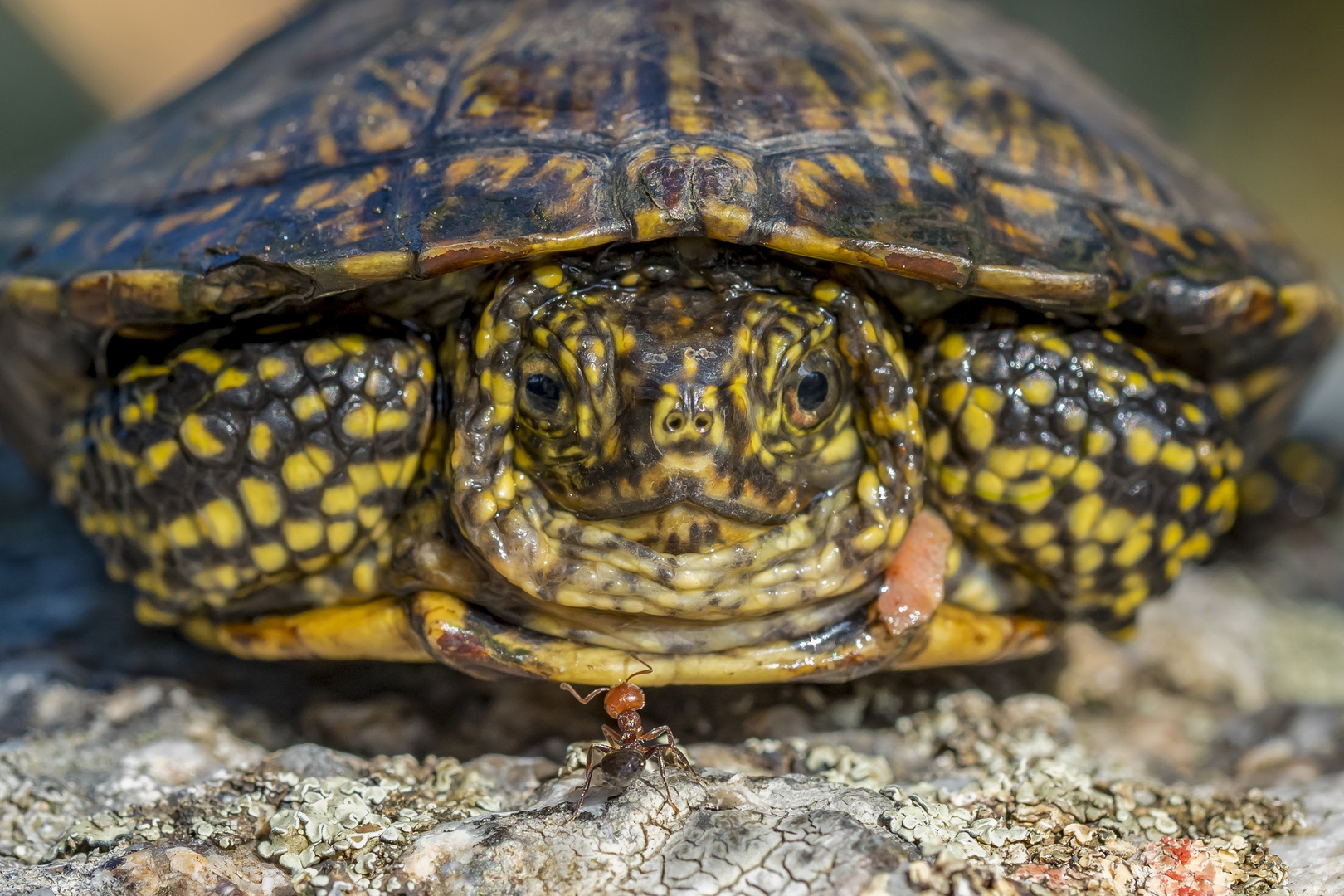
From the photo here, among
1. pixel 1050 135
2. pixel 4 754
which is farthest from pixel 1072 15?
pixel 4 754

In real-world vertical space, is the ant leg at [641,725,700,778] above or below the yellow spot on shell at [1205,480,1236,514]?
above

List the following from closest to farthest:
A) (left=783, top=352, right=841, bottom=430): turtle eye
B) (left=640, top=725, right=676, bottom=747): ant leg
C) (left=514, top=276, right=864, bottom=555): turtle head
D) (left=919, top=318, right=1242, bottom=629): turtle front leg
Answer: (left=640, top=725, right=676, bottom=747): ant leg → (left=514, top=276, right=864, bottom=555): turtle head → (left=783, top=352, right=841, bottom=430): turtle eye → (left=919, top=318, right=1242, bottom=629): turtle front leg

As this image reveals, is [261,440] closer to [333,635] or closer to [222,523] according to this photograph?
[222,523]

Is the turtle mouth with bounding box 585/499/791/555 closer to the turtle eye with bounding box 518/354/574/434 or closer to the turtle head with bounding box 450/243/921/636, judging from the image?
the turtle head with bounding box 450/243/921/636

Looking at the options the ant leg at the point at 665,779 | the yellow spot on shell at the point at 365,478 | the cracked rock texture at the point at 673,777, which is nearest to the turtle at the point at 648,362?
the yellow spot on shell at the point at 365,478

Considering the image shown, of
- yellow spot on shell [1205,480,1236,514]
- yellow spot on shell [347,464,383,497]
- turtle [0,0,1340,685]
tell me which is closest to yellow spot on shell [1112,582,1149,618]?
turtle [0,0,1340,685]

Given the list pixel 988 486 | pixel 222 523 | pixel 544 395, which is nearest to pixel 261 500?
pixel 222 523
